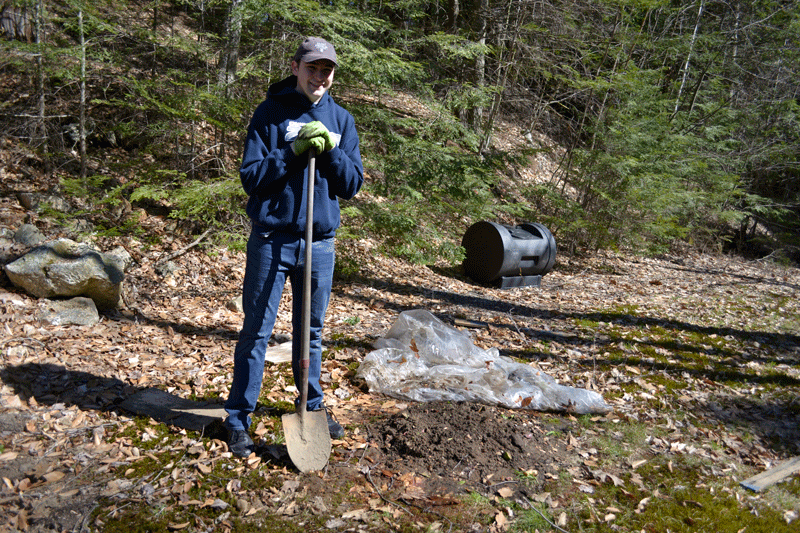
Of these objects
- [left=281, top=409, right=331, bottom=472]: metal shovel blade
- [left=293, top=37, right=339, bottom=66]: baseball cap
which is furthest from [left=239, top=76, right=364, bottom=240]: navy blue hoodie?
[left=281, top=409, right=331, bottom=472]: metal shovel blade

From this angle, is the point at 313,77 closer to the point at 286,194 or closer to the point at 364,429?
the point at 286,194

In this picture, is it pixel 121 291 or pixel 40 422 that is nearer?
pixel 40 422

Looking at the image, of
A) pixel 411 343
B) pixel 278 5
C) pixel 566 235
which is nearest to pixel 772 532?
pixel 411 343

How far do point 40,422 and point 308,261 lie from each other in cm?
203

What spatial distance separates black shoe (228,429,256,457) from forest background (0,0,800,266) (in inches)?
123

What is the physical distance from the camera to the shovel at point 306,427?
2838 millimetres

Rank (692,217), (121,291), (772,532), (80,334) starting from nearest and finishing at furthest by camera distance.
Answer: (772,532), (80,334), (121,291), (692,217)

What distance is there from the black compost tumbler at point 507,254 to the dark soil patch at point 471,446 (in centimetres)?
469

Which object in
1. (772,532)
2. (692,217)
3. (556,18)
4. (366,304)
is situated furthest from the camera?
(692,217)

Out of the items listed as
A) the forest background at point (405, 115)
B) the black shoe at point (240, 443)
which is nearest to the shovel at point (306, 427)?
the black shoe at point (240, 443)

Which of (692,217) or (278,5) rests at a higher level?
(278,5)

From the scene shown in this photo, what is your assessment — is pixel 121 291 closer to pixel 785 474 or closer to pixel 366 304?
pixel 366 304

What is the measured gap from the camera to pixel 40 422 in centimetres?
312

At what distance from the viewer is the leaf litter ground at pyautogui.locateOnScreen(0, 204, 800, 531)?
103 inches
